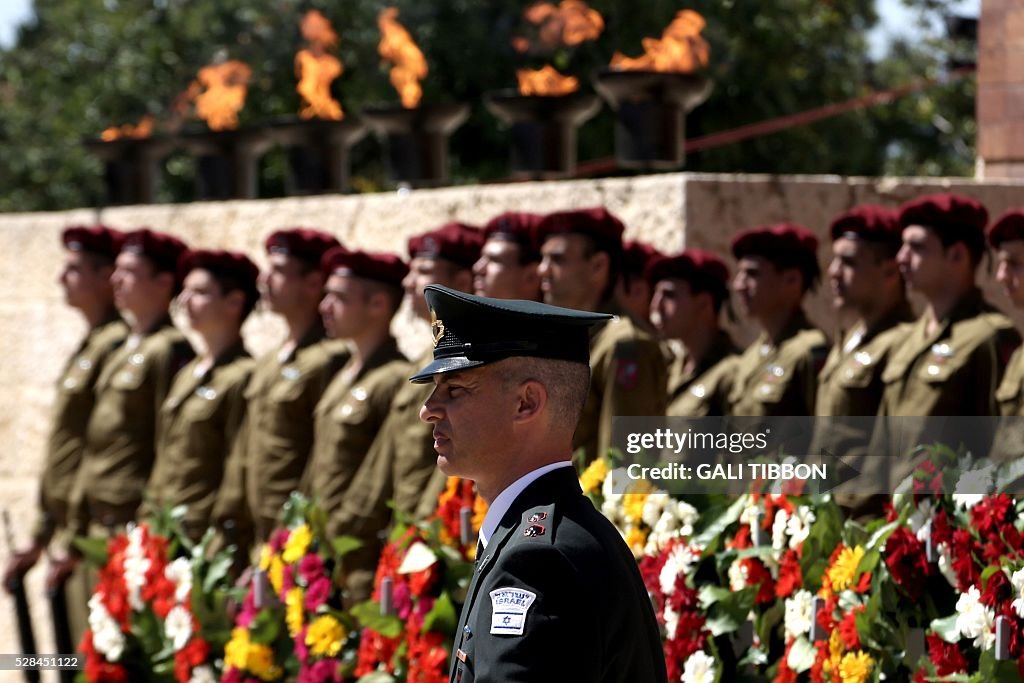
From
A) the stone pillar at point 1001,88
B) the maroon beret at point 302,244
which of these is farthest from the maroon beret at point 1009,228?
the maroon beret at point 302,244

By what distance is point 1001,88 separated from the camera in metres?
7.32

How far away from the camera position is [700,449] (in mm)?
4797

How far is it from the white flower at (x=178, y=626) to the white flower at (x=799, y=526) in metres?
2.03

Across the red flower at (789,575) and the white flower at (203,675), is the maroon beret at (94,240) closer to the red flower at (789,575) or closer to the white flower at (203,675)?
the white flower at (203,675)

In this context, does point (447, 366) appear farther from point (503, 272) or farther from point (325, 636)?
point (503, 272)

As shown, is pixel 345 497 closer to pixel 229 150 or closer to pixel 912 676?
pixel 912 676

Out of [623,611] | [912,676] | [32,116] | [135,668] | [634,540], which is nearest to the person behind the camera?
[623,611]

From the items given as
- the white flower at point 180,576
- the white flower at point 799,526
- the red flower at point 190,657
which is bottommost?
the red flower at point 190,657

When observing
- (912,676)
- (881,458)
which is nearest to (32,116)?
(881,458)

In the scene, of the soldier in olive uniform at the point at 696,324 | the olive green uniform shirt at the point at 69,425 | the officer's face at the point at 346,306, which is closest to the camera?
the soldier in olive uniform at the point at 696,324

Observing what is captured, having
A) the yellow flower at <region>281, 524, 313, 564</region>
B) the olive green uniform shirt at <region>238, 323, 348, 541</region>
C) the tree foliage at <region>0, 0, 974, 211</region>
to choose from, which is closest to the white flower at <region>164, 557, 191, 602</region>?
the yellow flower at <region>281, 524, 313, 564</region>

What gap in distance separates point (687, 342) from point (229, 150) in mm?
4222

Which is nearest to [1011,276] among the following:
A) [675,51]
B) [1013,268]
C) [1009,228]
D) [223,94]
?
[1013,268]

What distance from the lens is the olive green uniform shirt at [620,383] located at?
5.48m
